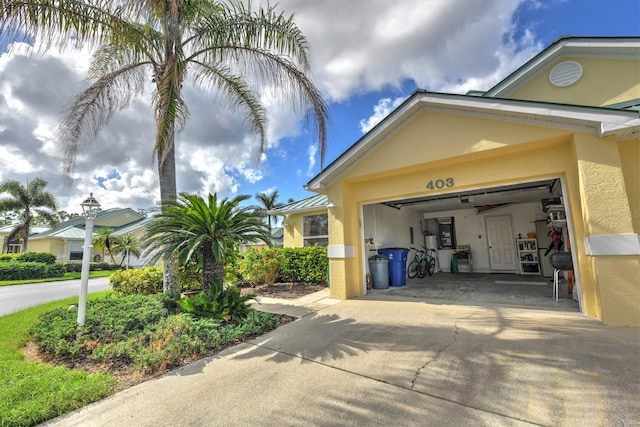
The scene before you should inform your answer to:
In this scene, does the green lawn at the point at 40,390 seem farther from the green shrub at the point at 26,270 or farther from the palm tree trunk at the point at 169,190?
the green shrub at the point at 26,270

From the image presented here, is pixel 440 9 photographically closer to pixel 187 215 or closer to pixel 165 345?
pixel 187 215

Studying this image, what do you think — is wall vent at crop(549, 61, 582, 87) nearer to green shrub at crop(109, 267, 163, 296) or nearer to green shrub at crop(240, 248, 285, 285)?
green shrub at crop(240, 248, 285, 285)

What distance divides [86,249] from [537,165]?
8672 mm

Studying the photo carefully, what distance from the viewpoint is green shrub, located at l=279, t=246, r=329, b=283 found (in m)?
9.45

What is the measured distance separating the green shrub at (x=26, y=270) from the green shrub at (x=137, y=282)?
1565cm

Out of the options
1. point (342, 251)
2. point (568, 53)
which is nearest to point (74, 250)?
point (342, 251)

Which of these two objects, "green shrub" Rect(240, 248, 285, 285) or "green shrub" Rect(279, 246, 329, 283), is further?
"green shrub" Rect(240, 248, 285, 285)

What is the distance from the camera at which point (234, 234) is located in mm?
5332

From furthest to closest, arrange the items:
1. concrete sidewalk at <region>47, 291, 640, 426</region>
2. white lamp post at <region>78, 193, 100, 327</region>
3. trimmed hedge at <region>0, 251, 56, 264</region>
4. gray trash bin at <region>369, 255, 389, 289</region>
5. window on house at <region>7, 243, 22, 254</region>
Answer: window on house at <region>7, 243, 22, 254</region>, trimmed hedge at <region>0, 251, 56, 264</region>, gray trash bin at <region>369, 255, 389, 289</region>, white lamp post at <region>78, 193, 100, 327</region>, concrete sidewalk at <region>47, 291, 640, 426</region>

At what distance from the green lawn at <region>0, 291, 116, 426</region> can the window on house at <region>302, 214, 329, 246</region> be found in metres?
8.49

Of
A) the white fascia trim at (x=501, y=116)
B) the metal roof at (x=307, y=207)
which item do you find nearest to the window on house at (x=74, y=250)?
the metal roof at (x=307, y=207)

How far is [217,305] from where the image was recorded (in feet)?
16.8

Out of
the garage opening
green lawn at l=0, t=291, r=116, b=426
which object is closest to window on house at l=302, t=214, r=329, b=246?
the garage opening

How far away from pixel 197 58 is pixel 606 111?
8812mm
